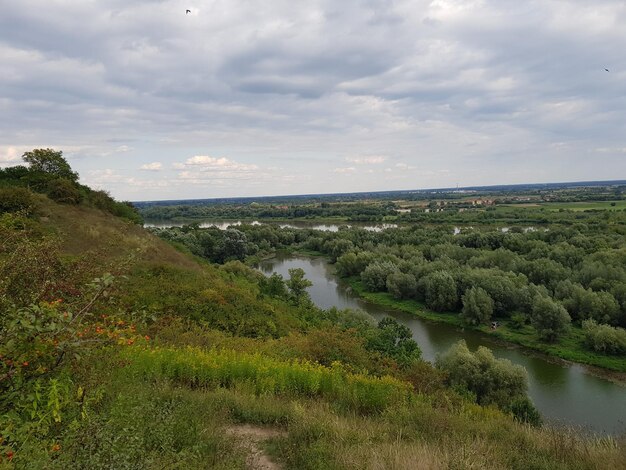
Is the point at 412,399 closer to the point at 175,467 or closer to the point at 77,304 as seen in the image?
the point at 175,467

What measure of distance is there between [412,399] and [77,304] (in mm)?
5953

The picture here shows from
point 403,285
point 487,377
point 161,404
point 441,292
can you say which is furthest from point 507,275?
point 161,404

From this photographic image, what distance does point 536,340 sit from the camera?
27969mm

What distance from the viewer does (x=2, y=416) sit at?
271 cm

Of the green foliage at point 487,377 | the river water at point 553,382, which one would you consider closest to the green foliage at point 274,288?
the river water at point 553,382

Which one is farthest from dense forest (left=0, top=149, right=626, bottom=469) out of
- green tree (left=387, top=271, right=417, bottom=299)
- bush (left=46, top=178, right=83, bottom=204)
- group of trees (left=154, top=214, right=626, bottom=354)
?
green tree (left=387, top=271, right=417, bottom=299)

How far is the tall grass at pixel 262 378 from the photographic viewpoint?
262 inches

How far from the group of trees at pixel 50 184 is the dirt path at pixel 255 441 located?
17.7 metres

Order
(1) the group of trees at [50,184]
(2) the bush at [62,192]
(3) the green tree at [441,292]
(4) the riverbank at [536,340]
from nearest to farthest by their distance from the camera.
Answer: (1) the group of trees at [50,184] < (2) the bush at [62,192] < (4) the riverbank at [536,340] < (3) the green tree at [441,292]

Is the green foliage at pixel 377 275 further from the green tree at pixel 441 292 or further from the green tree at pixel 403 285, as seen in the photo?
the green tree at pixel 441 292

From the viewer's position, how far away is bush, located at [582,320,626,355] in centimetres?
2488

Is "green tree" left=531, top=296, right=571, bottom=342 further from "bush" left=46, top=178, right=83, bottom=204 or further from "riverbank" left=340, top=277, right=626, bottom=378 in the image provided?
"bush" left=46, top=178, right=83, bottom=204

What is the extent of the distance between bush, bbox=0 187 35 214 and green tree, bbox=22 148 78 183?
7972mm

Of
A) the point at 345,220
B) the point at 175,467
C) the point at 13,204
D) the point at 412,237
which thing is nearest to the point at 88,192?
the point at 13,204
